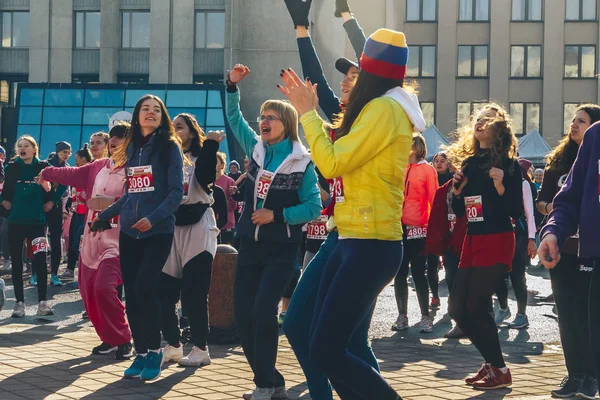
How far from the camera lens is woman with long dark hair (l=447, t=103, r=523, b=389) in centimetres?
774

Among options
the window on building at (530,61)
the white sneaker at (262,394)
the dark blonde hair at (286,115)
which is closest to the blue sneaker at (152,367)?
the white sneaker at (262,394)

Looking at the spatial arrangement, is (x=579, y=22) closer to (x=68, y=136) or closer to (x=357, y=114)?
(x=68, y=136)

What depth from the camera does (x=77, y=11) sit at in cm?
4856

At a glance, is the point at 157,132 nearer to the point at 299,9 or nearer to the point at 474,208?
the point at 299,9

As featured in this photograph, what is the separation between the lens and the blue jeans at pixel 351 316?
4785 mm

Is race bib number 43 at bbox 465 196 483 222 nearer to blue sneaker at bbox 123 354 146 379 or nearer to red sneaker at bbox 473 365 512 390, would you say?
red sneaker at bbox 473 365 512 390

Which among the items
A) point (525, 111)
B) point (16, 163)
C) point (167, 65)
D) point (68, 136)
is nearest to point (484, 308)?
point (16, 163)

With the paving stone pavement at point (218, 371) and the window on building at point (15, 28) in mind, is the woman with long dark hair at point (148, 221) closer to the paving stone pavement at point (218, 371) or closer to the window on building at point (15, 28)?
the paving stone pavement at point (218, 371)

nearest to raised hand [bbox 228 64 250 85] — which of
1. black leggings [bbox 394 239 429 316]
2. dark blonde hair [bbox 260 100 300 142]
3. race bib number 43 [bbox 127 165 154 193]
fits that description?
dark blonde hair [bbox 260 100 300 142]

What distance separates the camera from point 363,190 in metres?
4.89

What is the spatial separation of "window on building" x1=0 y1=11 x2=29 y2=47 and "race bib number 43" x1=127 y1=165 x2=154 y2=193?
43184 millimetres

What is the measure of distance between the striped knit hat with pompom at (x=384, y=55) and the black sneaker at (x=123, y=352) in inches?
169

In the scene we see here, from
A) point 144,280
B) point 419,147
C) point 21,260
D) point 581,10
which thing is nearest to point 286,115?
point 144,280

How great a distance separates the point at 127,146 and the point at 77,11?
1665 inches
